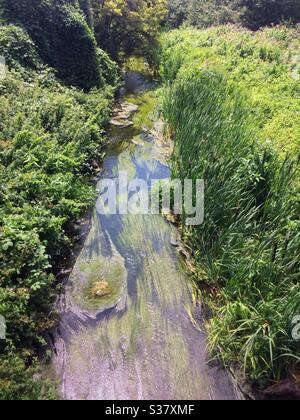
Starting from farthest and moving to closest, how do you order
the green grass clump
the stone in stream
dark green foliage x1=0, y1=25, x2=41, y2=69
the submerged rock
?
the stone in stream → dark green foliage x1=0, y1=25, x2=41, y2=69 → the green grass clump → the submerged rock

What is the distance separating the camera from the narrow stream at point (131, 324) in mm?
3857

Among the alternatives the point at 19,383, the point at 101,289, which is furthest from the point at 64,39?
the point at 19,383

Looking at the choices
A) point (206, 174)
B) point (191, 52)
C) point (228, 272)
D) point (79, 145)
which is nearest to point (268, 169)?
point (206, 174)

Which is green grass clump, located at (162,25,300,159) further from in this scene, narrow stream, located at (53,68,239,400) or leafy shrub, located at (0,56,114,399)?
leafy shrub, located at (0,56,114,399)

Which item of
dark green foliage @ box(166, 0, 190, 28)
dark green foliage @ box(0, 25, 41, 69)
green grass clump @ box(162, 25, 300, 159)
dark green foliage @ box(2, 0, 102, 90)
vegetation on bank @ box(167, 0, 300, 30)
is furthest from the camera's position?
dark green foliage @ box(166, 0, 190, 28)

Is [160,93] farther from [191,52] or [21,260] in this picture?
[21,260]

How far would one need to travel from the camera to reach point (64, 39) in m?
9.29

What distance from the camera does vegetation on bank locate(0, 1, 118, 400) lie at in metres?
3.81

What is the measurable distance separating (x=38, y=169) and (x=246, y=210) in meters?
3.11

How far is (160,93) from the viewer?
1060 centimetres

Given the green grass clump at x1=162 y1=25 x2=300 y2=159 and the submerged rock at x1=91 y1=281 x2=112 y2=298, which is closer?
the submerged rock at x1=91 y1=281 x2=112 y2=298

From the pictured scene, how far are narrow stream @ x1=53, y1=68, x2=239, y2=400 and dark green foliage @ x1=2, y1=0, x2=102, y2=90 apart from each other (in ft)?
16.2

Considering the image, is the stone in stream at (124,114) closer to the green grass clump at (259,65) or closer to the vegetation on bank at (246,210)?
the vegetation on bank at (246,210)

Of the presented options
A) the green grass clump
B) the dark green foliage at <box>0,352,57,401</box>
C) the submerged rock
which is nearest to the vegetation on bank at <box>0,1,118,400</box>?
the dark green foliage at <box>0,352,57,401</box>
